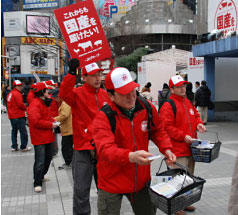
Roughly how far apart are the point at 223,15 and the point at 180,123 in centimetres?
879

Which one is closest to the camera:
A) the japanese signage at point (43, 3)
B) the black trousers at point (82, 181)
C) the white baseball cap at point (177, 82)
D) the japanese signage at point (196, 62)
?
the black trousers at point (82, 181)

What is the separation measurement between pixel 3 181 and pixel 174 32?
156ft

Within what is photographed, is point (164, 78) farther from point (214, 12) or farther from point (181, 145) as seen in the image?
point (181, 145)

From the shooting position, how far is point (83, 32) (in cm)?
448

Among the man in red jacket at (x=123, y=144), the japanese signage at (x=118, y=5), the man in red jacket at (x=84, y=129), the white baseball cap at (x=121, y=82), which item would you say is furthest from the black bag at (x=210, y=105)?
the japanese signage at (x=118, y=5)

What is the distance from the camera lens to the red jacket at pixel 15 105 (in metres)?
9.55

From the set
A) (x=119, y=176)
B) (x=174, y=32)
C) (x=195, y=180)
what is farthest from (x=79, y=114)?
(x=174, y=32)

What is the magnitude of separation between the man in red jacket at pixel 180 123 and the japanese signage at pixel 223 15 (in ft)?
25.4

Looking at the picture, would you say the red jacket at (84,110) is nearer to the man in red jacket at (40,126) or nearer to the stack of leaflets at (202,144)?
the stack of leaflets at (202,144)

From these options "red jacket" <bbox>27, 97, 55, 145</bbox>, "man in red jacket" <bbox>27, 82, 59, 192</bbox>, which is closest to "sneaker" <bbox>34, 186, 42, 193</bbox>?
"man in red jacket" <bbox>27, 82, 59, 192</bbox>

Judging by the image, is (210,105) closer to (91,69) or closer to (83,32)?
(83,32)

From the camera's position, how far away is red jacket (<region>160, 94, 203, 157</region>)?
13.7 ft

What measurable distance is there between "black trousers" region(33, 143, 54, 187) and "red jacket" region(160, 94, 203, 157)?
93.1 inches

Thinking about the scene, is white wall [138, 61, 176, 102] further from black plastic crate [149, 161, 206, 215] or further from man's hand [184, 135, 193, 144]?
black plastic crate [149, 161, 206, 215]
